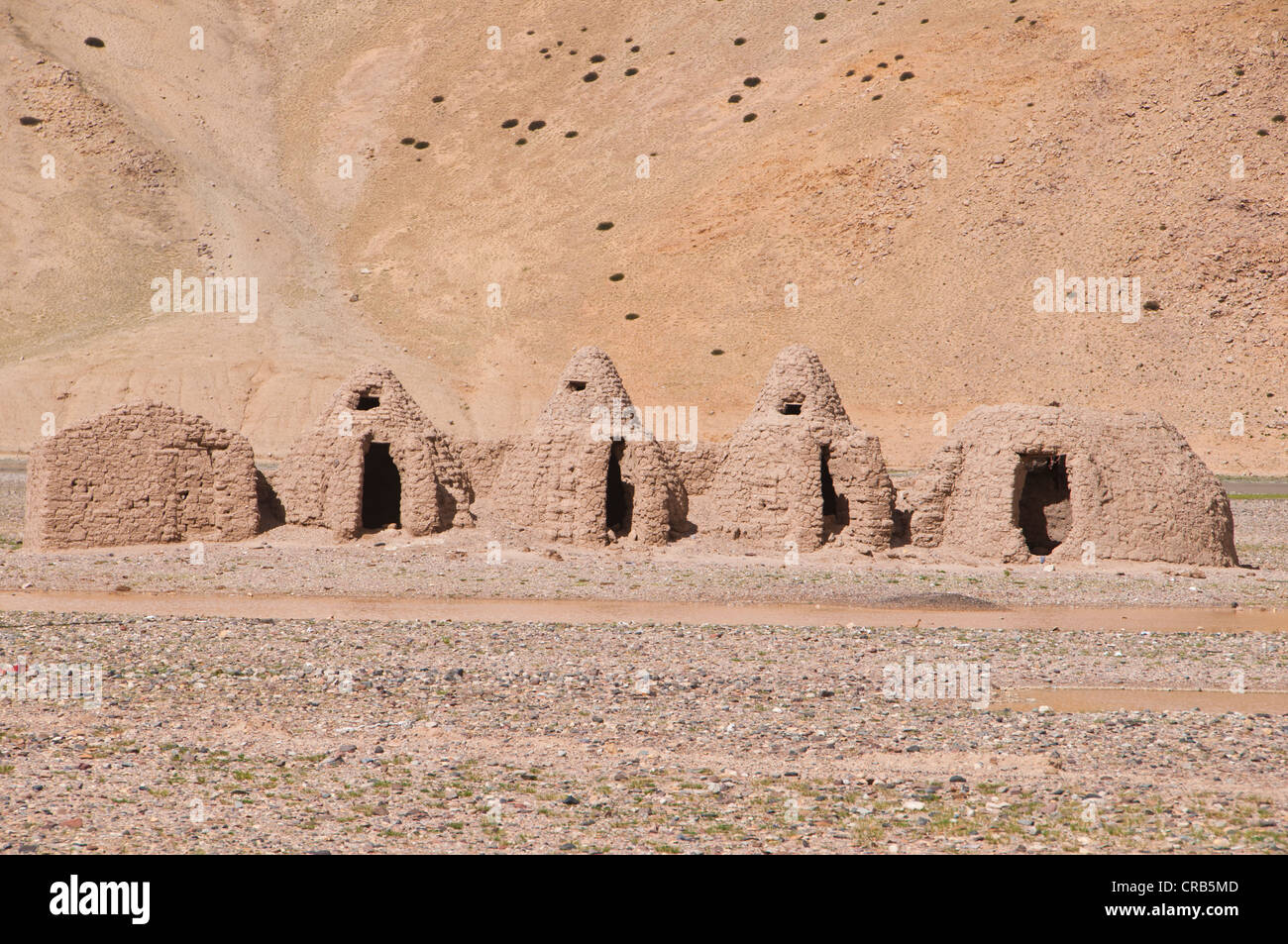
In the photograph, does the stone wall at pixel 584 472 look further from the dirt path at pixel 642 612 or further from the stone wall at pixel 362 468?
the dirt path at pixel 642 612

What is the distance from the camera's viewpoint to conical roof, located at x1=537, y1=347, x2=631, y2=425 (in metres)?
24.0

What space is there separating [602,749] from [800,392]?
568 inches

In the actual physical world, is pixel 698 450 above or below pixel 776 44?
below

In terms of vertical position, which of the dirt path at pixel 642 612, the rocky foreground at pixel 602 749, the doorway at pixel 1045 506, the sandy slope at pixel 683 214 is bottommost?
the rocky foreground at pixel 602 749

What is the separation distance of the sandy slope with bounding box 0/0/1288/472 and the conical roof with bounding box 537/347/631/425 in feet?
73.6

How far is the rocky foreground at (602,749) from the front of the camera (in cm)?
880

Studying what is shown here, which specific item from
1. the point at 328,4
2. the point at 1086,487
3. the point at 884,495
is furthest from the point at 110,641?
the point at 328,4

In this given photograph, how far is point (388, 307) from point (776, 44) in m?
27.3

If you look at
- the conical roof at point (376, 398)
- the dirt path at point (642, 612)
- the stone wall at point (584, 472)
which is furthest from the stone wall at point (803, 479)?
the conical roof at point (376, 398)

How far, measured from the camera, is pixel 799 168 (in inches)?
2349

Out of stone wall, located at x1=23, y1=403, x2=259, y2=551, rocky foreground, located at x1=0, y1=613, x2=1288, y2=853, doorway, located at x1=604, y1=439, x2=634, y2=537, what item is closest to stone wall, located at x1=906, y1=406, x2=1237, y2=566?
doorway, located at x1=604, y1=439, x2=634, y2=537

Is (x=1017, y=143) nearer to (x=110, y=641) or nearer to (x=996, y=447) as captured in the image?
(x=996, y=447)

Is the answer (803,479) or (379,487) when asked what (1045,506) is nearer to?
(803,479)

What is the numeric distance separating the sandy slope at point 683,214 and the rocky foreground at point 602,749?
31.0 m
